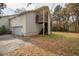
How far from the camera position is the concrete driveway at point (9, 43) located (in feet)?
7.23

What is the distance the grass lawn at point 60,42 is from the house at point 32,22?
0.08 m

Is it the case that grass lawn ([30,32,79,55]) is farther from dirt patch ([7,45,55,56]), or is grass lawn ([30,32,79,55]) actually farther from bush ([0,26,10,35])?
bush ([0,26,10,35])

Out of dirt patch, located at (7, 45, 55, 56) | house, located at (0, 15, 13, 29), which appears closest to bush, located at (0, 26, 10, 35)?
house, located at (0, 15, 13, 29)

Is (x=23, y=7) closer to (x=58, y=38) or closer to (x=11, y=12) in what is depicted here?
(x=11, y=12)

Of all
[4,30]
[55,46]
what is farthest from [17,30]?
[55,46]

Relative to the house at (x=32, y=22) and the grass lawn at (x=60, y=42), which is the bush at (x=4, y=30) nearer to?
the house at (x=32, y=22)

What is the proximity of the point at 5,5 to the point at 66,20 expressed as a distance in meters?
0.70

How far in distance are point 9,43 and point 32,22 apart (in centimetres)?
35

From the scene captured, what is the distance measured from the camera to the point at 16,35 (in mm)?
2240

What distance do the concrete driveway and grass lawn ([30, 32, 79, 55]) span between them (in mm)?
191

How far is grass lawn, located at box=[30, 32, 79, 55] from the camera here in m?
2.22

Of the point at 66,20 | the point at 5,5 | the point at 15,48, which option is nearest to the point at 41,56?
the point at 15,48

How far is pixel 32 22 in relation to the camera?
2252mm

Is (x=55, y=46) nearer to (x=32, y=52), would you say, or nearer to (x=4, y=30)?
(x=32, y=52)
